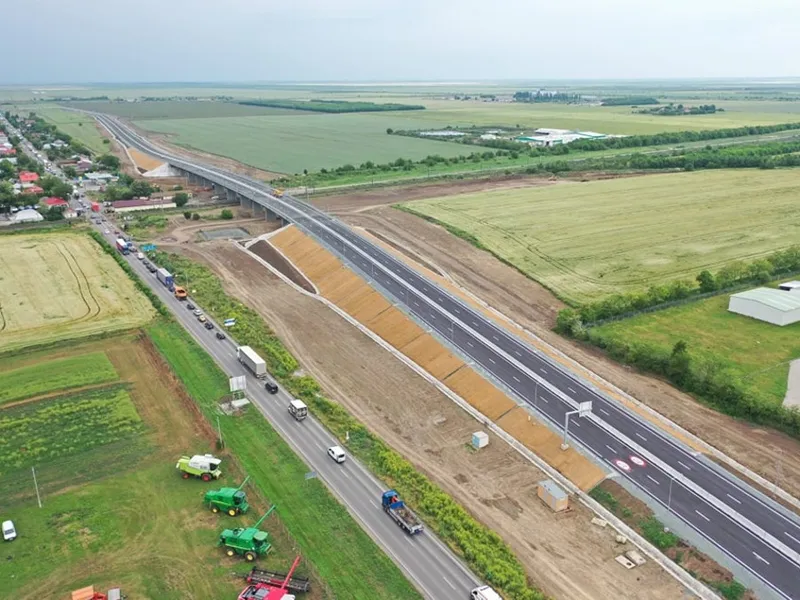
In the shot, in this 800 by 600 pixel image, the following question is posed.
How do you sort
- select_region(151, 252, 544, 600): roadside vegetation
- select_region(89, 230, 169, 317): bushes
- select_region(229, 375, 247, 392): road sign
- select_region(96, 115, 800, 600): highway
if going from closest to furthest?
select_region(151, 252, 544, 600): roadside vegetation, select_region(96, 115, 800, 600): highway, select_region(229, 375, 247, 392): road sign, select_region(89, 230, 169, 317): bushes

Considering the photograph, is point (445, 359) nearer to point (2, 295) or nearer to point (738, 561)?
point (738, 561)

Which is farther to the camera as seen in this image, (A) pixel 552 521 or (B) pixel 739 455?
(B) pixel 739 455

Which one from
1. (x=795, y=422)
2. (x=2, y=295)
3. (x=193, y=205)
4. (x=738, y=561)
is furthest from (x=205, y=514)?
(x=193, y=205)

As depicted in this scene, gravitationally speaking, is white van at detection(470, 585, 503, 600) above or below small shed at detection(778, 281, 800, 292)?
below

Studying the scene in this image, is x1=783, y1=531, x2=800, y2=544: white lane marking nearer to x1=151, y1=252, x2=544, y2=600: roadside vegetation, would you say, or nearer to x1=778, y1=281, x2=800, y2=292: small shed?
x1=151, y1=252, x2=544, y2=600: roadside vegetation

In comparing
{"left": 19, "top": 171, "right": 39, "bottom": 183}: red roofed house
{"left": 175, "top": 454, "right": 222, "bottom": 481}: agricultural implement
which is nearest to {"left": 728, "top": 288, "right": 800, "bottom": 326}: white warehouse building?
{"left": 175, "top": 454, "right": 222, "bottom": 481}: agricultural implement

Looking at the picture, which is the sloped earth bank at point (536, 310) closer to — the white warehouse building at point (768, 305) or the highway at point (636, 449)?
the highway at point (636, 449)

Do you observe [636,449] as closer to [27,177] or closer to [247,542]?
[247,542]
